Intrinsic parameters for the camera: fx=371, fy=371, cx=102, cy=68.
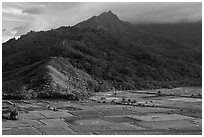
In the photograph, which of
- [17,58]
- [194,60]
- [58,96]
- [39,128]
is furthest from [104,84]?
[39,128]

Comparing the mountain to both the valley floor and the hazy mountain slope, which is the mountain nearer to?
the hazy mountain slope

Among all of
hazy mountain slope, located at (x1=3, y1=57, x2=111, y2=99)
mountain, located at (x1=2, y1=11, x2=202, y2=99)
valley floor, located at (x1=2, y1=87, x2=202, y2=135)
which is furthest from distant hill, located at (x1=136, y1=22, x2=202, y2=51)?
valley floor, located at (x1=2, y1=87, x2=202, y2=135)

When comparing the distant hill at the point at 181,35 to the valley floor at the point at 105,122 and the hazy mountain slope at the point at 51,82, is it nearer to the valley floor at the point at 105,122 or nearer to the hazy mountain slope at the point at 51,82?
the hazy mountain slope at the point at 51,82

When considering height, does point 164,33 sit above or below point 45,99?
above

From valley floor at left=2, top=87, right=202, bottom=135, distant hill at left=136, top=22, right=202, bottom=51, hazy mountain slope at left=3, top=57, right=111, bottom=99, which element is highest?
distant hill at left=136, top=22, right=202, bottom=51

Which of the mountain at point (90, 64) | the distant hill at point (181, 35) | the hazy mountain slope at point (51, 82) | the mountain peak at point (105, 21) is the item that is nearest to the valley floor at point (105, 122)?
the hazy mountain slope at point (51, 82)

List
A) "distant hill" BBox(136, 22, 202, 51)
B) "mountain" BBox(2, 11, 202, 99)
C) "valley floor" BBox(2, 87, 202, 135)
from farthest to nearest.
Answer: "distant hill" BBox(136, 22, 202, 51) → "mountain" BBox(2, 11, 202, 99) → "valley floor" BBox(2, 87, 202, 135)

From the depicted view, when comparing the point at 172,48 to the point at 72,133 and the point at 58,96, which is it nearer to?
the point at 58,96

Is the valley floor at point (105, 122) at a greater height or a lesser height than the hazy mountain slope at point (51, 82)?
lesser
